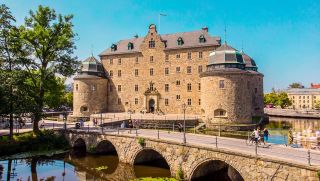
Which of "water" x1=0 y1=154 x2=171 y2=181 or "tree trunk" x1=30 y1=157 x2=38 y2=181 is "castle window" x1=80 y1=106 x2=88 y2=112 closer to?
"water" x1=0 y1=154 x2=171 y2=181

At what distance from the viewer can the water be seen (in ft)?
70.2

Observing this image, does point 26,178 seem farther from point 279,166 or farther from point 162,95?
point 162,95

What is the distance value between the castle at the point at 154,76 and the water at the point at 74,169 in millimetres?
18436

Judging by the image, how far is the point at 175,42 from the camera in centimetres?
4966

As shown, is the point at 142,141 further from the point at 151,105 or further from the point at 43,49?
the point at 151,105

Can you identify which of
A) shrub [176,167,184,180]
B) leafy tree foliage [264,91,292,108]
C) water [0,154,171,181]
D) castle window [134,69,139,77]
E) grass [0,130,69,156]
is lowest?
water [0,154,171,181]

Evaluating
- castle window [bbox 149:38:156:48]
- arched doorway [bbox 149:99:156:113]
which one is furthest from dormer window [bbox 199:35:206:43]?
arched doorway [bbox 149:99:156:113]

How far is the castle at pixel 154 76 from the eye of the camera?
4675cm

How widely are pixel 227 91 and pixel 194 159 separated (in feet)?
65.5

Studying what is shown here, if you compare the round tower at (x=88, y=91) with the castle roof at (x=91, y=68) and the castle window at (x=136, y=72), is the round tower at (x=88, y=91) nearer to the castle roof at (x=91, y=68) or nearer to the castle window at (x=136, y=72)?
the castle roof at (x=91, y=68)

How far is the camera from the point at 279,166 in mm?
15062

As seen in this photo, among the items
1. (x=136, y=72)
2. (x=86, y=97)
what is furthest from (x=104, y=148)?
(x=136, y=72)

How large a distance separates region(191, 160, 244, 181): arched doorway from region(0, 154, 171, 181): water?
2.69 metres

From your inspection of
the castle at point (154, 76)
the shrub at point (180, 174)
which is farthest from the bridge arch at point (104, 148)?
the castle at point (154, 76)
